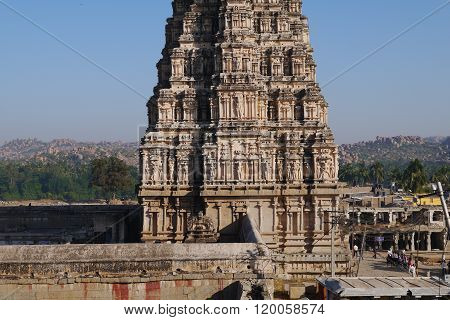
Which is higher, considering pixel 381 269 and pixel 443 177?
pixel 443 177

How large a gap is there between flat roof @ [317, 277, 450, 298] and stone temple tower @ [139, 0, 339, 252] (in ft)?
45.9

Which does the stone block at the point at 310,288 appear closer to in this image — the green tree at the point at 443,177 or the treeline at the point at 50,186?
the green tree at the point at 443,177

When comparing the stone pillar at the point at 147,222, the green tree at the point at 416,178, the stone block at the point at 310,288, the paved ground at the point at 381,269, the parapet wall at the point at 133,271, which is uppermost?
the green tree at the point at 416,178

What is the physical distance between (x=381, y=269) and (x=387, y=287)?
782 inches

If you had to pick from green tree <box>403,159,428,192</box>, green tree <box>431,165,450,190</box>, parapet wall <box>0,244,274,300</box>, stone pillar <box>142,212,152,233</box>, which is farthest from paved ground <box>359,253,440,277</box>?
green tree <box>431,165,450,190</box>

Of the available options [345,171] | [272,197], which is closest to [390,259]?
[272,197]

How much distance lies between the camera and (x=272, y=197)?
1206 inches

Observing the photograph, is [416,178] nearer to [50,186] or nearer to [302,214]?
[302,214]

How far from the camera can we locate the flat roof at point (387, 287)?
48.5 feet

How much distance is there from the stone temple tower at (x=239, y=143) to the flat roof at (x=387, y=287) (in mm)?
13987

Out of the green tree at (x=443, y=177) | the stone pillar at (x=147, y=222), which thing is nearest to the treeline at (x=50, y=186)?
the green tree at (x=443, y=177)

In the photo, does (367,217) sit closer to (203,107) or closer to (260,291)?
(203,107)

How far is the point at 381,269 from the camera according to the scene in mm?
34281

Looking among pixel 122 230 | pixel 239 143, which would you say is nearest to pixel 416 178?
pixel 122 230
